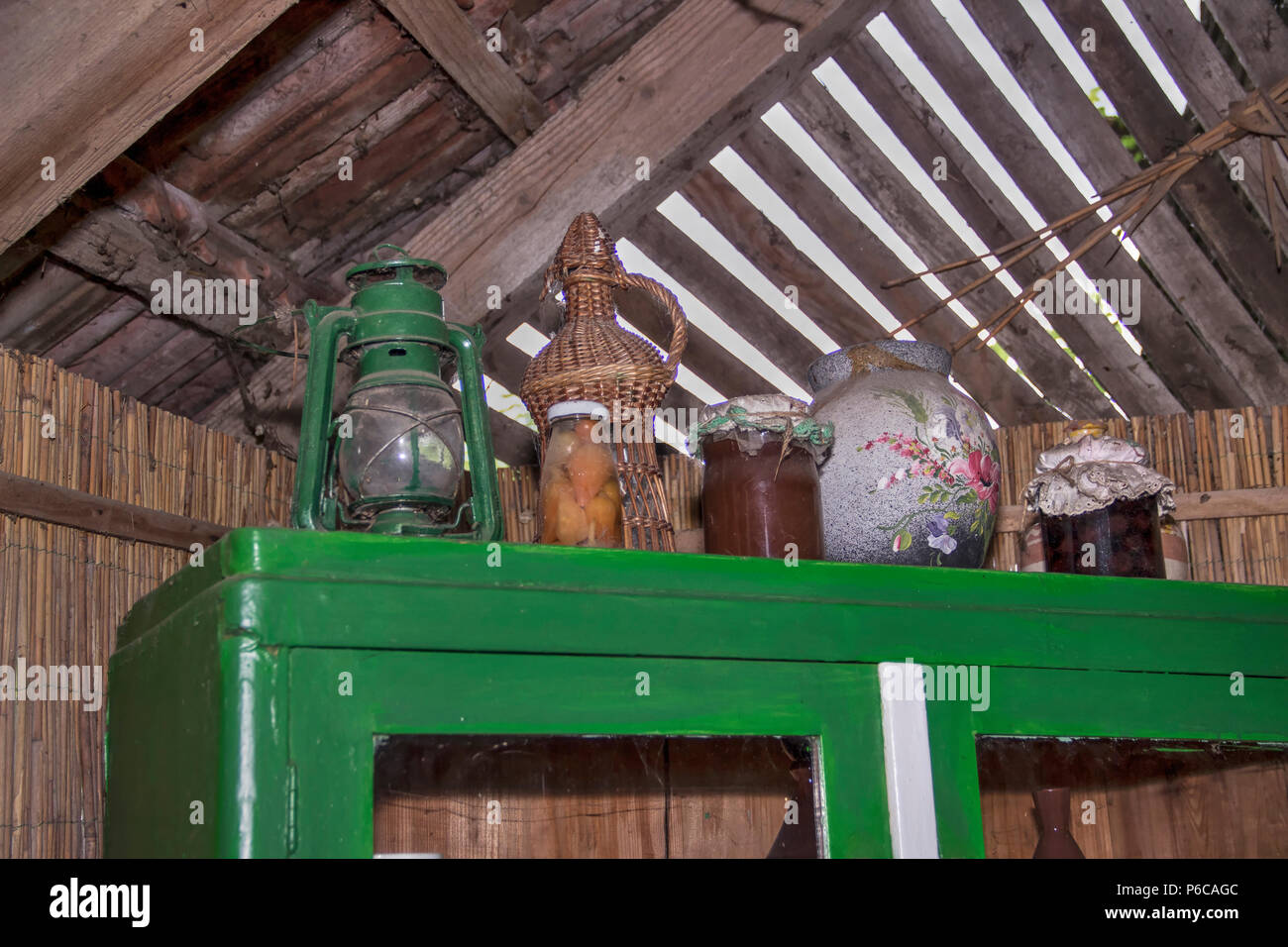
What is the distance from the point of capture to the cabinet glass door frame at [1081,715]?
113cm

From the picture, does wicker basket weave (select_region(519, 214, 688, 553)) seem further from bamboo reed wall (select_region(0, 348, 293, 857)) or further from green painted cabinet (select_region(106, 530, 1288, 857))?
bamboo reed wall (select_region(0, 348, 293, 857))

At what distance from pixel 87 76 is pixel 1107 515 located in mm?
1258

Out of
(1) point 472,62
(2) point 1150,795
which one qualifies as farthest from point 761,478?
(1) point 472,62

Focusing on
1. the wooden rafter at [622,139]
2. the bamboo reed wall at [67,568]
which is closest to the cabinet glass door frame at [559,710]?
the bamboo reed wall at [67,568]

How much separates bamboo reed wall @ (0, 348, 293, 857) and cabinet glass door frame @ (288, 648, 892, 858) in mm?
955

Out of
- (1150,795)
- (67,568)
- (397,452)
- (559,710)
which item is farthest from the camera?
(67,568)

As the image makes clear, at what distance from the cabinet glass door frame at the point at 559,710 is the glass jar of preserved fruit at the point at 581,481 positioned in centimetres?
25

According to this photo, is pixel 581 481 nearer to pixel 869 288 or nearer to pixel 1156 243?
pixel 869 288

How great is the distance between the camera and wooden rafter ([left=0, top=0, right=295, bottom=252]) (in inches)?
52.1

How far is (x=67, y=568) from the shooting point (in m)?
1.83

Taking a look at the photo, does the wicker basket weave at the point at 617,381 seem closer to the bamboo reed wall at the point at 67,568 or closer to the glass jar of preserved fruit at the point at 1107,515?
the glass jar of preserved fruit at the point at 1107,515

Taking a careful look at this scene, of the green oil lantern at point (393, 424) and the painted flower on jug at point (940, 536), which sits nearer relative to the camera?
the green oil lantern at point (393, 424)
